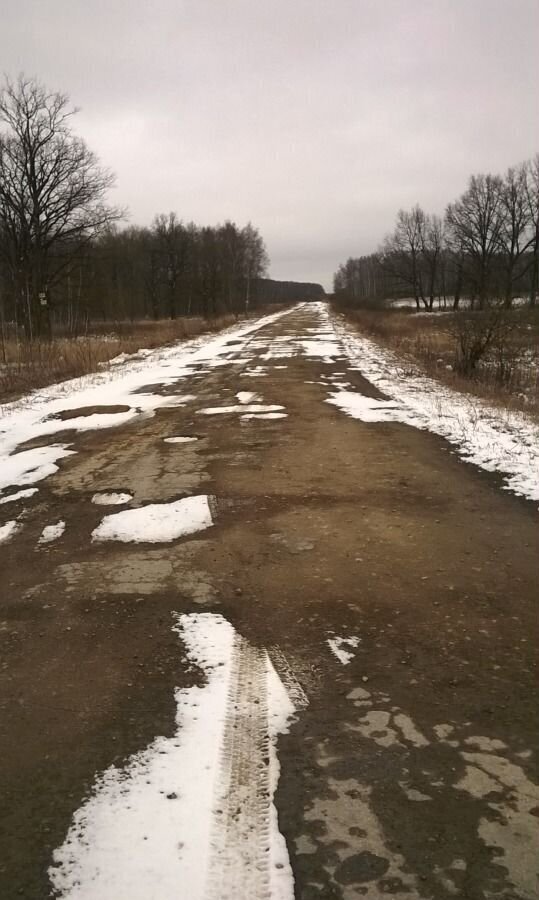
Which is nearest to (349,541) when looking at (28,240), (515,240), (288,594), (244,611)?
(288,594)

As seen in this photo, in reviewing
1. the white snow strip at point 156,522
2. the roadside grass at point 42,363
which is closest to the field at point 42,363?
the roadside grass at point 42,363

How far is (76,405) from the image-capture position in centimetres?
1112

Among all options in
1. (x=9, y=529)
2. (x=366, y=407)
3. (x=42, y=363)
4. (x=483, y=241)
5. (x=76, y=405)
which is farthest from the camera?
(x=483, y=241)

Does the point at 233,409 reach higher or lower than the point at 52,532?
higher

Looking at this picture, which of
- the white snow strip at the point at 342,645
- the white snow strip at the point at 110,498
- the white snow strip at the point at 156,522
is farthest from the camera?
the white snow strip at the point at 110,498

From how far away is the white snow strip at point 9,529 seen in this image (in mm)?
4812

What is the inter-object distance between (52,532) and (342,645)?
9.15 ft

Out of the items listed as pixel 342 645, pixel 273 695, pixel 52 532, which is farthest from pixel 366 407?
pixel 273 695

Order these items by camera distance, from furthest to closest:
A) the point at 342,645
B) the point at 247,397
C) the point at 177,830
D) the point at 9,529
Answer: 1. the point at 247,397
2. the point at 9,529
3. the point at 342,645
4. the point at 177,830

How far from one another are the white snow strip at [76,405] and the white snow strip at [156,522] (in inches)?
74.0

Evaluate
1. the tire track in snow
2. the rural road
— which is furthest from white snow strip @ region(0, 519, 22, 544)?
the tire track in snow

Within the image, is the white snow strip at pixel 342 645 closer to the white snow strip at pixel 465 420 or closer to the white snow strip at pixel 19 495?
the white snow strip at pixel 465 420

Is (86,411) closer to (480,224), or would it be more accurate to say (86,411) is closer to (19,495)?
(19,495)

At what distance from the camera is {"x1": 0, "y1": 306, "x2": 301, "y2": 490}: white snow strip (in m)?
7.20
